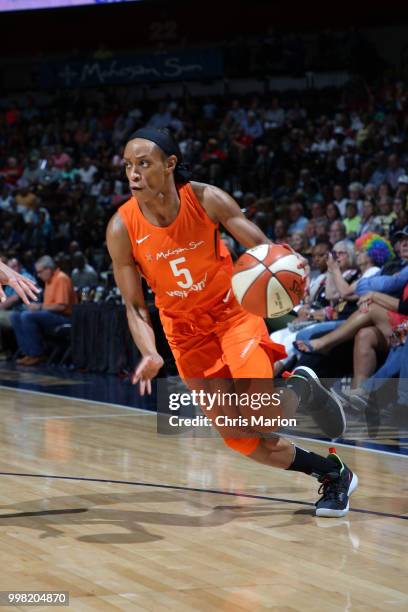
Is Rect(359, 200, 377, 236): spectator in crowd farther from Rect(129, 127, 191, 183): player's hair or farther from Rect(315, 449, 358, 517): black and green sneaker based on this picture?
Rect(129, 127, 191, 183): player's hair

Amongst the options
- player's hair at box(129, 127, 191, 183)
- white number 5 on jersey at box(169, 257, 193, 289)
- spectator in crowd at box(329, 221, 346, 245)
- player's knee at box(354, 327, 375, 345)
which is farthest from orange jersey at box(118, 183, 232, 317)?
spectator in crowd at box(329, 221, 346, 245)

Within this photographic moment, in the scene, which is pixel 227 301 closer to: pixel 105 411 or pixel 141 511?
pixel 141 511

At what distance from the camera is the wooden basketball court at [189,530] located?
144 inches

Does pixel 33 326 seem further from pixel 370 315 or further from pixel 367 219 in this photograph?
pixel 370 315

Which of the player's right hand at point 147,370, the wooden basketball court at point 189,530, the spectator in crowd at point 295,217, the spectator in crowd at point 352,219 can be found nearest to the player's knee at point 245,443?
the wooden basketball court at point 189,530

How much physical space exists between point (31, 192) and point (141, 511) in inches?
579

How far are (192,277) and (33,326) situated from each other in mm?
8353

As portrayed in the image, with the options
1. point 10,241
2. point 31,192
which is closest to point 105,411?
point 10,241

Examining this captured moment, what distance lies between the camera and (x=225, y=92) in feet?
70.0

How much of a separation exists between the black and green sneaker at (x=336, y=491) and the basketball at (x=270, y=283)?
3.18 feet

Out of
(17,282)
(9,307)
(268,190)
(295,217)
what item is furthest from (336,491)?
(268,190)

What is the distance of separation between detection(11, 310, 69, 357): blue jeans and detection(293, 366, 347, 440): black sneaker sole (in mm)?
7154

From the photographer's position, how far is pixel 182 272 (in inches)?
191

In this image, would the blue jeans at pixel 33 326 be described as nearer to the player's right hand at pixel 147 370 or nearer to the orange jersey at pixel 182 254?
the orange jersey at pixel 182 254
